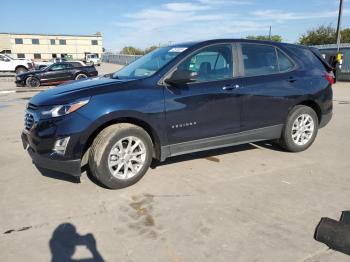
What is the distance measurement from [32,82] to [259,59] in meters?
15.8

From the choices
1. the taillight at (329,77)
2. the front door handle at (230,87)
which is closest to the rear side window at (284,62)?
the taillight at (329,77)

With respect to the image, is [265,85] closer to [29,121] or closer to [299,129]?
[299,129]

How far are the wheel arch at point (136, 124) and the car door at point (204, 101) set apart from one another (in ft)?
0.60

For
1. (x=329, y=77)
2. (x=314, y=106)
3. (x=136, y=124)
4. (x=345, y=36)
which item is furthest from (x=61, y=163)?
(x=345, y=36)

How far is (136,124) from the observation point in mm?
4133

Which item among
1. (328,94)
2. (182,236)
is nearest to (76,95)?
(182,236)

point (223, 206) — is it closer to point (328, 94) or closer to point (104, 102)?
point (104, 102)

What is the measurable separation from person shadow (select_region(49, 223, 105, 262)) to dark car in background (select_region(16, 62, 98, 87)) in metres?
Answer: 16.3

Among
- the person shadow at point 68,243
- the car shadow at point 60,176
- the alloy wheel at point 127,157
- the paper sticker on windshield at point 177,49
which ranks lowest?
the person shadow at point 68,243

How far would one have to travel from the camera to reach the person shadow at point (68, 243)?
2.77 meters

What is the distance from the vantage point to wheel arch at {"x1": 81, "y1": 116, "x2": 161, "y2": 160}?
3919 millimetres

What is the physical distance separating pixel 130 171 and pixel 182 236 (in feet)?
4.42

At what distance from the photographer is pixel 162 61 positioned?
14.8 feet

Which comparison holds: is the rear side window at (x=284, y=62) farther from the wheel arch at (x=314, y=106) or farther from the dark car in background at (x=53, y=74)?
the dark car in background at (x=53, y=74)
